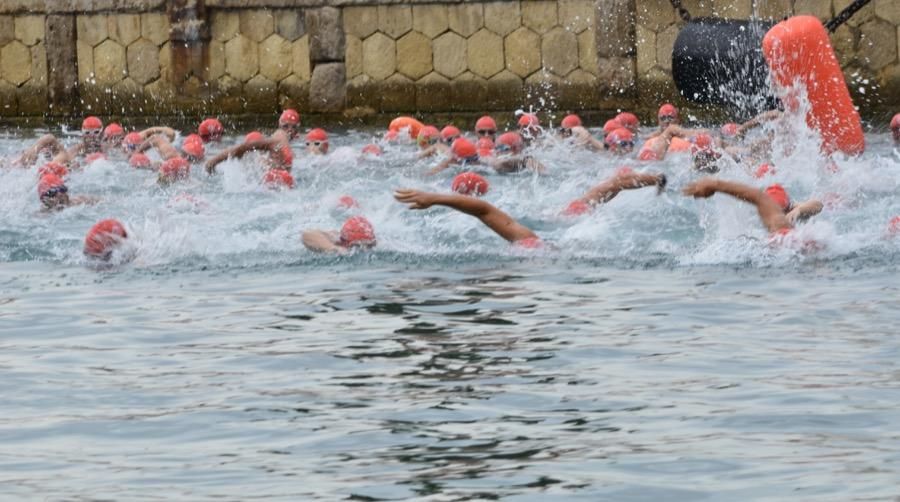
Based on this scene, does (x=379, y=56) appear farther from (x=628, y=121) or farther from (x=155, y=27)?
(x=628, y=121)

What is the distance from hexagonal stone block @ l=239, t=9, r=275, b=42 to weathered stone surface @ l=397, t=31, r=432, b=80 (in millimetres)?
1601

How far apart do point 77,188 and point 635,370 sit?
9277mm

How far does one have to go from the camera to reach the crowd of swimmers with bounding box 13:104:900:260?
10906 mm

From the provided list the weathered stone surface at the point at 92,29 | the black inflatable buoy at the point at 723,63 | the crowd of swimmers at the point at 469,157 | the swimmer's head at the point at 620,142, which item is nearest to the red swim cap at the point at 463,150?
the crowd of swimmers at the point at 469,157

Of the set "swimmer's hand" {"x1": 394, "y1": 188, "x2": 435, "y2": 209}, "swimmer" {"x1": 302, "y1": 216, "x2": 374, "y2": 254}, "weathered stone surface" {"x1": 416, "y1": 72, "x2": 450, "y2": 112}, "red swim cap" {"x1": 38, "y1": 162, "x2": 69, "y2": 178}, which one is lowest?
"swimmer" {"x1": 302, "y1": 216, "x2": 374, "y2": 254}

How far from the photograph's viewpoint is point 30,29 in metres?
22.0

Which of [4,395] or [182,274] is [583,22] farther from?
[4,395]

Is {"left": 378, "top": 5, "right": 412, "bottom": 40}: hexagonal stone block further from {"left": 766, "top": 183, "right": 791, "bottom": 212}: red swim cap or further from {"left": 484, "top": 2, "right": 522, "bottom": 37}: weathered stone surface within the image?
{"left": 766, "top": 183, "right": 791, "bottom": 212}: red swim cap

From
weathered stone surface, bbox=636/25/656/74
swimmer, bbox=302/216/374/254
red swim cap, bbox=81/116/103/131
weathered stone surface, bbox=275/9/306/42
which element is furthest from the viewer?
weathered stone surface, bbox=275/9/306/42

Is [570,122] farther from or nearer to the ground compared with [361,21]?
nearer to the ground

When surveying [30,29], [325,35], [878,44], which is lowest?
[878,44]

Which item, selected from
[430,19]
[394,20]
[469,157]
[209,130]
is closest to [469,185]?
[469,157]

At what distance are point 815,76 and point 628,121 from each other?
4.06m

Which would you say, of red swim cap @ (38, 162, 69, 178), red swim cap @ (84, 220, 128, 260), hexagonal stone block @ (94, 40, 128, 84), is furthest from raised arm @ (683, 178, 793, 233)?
hexagonal stone block @ (94, 40, 128, 84)
